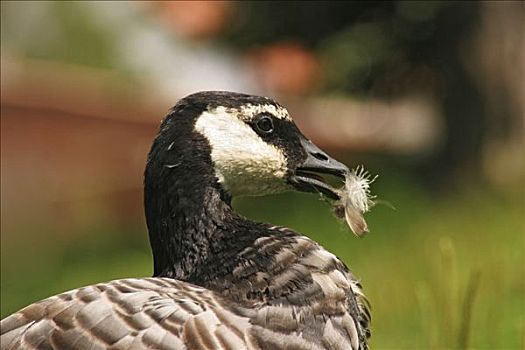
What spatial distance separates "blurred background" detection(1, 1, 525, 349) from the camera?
432 cm

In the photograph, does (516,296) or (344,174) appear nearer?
(344,174)

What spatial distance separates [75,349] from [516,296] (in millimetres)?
1338

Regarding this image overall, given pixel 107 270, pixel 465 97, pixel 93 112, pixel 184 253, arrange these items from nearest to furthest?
pixel 184 253, pixel 107 270, pixel 465 97, pixel 93 112

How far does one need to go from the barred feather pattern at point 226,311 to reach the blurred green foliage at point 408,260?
9.9 inches

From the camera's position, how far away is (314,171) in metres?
1.84

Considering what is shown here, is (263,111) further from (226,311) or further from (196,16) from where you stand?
(196,16)

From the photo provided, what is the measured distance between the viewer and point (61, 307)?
160 cm

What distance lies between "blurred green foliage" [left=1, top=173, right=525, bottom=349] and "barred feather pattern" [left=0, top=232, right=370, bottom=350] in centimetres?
25

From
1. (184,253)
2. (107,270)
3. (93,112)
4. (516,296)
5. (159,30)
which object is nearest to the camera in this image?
(184,253)

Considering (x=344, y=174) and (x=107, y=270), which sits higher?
(x=344, y=174)

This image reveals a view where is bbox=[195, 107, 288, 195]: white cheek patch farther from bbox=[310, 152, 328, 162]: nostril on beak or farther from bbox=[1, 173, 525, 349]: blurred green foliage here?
bbox=[1, 173, 525, 349]: blurred green foliage

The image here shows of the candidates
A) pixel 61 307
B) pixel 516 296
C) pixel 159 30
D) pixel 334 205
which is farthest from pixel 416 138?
pixel 61 307

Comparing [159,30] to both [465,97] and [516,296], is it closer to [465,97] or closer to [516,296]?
[465,97]

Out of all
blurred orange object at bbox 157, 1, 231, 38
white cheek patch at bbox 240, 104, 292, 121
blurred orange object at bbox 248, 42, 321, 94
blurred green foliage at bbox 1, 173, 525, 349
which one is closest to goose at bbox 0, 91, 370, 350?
white cheek patch at bbox 240, 104, 292, 121
